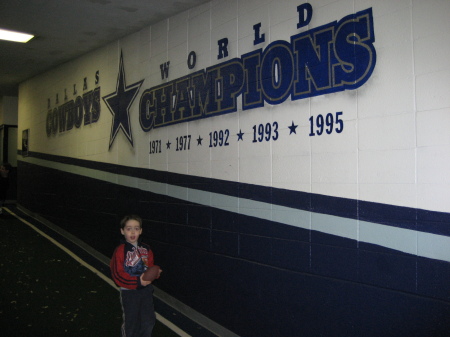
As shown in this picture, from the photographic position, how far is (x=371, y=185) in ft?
11.9

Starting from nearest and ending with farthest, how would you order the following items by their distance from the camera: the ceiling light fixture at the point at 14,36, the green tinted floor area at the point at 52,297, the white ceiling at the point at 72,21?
the green tinted floor area at the point at 52,297 < the white ceiling at the point at 72,21 < the ceiling light fixture at the point at 14,36

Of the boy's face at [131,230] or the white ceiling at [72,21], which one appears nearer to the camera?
the boy's face at [131,230]

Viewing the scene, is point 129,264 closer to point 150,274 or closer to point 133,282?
point 133,282

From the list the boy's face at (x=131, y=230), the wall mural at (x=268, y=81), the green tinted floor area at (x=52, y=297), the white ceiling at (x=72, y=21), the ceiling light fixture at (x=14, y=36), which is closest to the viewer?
the wall mural at (x=268, y=81)

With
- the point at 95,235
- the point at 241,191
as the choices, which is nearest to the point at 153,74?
the point at 241,191

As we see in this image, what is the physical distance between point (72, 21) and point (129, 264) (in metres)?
4.41

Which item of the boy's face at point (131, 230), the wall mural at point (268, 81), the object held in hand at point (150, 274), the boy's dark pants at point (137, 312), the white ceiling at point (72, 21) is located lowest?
the boy's dark pants at point (137, 312)

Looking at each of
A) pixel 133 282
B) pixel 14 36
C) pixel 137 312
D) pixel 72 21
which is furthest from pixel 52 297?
pixel 14 36

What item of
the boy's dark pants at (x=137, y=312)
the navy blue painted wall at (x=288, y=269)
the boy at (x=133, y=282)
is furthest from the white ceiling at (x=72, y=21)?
the boy's dark pants at (x=137, y=312)

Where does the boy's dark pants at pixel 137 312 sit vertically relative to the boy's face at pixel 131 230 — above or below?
below

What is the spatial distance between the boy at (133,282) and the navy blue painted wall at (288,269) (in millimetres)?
1184

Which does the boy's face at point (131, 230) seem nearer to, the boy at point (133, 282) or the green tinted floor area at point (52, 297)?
the boy at point (133, 282)

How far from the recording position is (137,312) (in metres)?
4.03

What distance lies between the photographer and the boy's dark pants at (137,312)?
3988 millimetres
